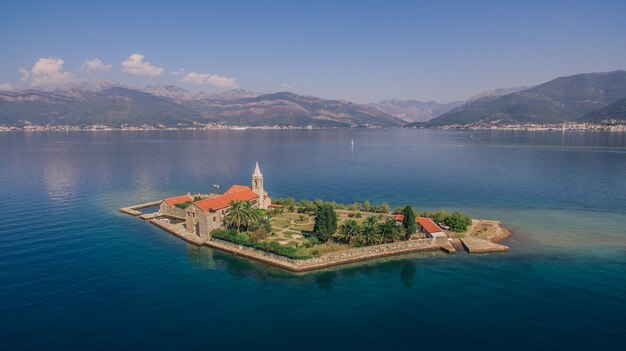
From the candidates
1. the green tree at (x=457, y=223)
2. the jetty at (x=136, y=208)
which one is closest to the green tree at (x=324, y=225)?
the green tree at (x=457, y=223)

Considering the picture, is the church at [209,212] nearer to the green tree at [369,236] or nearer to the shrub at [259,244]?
the shrub at [259,244]

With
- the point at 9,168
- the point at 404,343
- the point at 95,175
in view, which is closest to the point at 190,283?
the point at 404,343

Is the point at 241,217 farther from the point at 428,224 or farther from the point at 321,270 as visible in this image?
the point at 428,224

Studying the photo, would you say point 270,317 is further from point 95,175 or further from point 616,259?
point 95,175

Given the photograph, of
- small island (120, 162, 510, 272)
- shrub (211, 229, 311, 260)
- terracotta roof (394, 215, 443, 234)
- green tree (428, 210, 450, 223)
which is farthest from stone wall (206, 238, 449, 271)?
green tree (428, 210, 450, 223)

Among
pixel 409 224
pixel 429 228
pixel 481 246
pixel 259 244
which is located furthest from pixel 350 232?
pixel 481 246

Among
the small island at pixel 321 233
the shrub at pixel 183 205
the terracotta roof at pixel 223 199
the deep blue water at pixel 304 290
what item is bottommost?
the deep blue water at pixel 304 290
